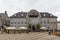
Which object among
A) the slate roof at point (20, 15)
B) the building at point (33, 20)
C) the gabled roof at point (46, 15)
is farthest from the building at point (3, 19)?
the gabled roof at point (46, 15)

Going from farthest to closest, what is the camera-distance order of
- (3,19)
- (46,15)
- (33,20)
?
(3,19), (46,15), (33,20)

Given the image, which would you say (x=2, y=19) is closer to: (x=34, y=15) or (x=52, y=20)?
(x=34, y=15)

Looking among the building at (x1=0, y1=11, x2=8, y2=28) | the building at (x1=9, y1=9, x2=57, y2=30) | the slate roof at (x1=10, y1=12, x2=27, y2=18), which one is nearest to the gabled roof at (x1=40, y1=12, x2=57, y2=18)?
the building at (x1=9, y1=9, x2=57, y2=30)

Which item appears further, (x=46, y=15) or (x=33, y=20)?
(x=46, y=15)

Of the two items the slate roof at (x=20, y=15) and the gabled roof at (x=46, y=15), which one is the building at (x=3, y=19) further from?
the gabled roof at (x=46, y=15)

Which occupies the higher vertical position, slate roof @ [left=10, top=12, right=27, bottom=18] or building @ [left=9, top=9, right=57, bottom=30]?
slate roof @ [left=10, top=12, right=27, bottom=18]

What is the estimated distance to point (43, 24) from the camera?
73.6 m

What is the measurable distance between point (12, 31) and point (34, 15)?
1055 inches

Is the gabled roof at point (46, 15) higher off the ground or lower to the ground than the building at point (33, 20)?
higher

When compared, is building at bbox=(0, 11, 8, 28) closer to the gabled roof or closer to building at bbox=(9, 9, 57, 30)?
building at bbox=(9, 9, 57, 30)

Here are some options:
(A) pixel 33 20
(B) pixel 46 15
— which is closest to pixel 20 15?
(A) pixel 33 20

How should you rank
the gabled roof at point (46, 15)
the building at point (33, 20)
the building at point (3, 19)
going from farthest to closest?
the building at point (3, 19) < the gabled roof at point (46, 15) < the building at point (33, 20)

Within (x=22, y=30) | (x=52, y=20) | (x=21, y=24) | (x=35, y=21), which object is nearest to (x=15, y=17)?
(x=21, y=24)

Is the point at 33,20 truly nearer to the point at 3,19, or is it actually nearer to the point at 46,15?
the point at 46,15
